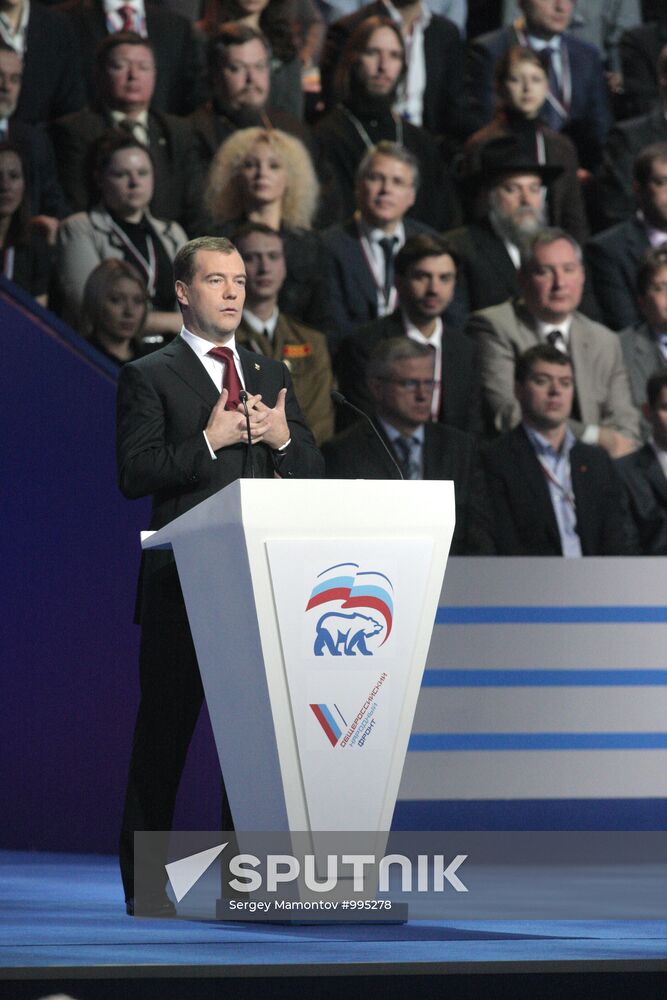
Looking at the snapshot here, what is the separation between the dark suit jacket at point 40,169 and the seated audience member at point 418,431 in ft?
5.27

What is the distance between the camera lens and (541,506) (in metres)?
5.95

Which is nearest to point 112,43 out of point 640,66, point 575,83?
point 575,83

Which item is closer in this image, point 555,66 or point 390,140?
point 390,140

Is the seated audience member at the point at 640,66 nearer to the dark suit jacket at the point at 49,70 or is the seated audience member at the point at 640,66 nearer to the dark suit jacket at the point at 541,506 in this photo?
the dark suit jacket at the point at 49,70

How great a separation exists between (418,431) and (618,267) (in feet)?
6.00

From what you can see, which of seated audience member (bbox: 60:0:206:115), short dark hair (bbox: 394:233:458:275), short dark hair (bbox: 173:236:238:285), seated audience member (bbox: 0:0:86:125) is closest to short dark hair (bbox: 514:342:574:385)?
short dark hair (bbox: 394:233:458:275)

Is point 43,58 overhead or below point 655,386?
overhead

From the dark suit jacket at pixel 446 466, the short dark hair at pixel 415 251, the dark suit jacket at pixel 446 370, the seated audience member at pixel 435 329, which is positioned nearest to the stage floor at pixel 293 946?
the dark suit jacket at pixel 446 466

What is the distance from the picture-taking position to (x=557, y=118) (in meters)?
8.17

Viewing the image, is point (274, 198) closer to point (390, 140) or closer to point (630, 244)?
point (390, 140)

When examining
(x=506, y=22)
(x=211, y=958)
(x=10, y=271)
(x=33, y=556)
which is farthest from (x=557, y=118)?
(x=211, y=958)

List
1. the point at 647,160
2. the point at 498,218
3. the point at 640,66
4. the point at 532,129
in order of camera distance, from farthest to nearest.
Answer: the point at 640,66
the point at 532,129
the point at 647,160
the point at 498,218

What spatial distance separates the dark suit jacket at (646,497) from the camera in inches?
241

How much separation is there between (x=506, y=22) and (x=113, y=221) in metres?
2.86
